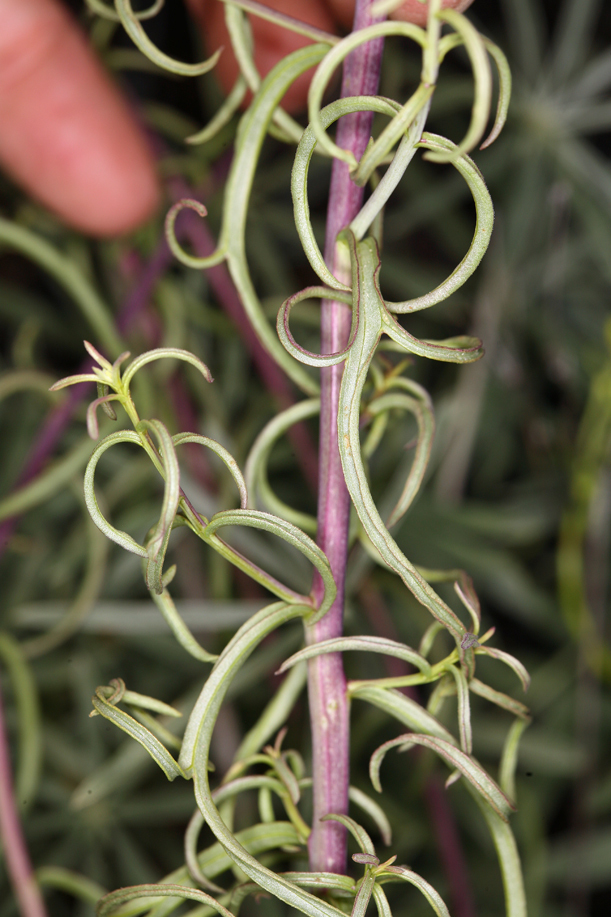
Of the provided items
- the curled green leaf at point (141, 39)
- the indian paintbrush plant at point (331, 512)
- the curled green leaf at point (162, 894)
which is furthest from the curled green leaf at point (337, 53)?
the curled green leaf at point (162, 894)

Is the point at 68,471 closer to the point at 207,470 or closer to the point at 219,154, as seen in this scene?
the point at 207,470

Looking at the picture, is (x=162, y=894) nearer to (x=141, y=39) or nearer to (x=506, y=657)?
(x=506, y=657)

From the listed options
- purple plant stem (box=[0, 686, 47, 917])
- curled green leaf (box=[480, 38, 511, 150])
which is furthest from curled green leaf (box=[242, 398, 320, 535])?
purple plant stem (box=[0, 686, 47, 917])

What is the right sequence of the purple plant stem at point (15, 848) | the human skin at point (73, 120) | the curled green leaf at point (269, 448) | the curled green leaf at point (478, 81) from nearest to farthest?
the curled green leaf at point (478, 81) < the curled green leaf at point (269, 448) < the purple plant stem at point (15, 848) < the human skin at point (73, 120)

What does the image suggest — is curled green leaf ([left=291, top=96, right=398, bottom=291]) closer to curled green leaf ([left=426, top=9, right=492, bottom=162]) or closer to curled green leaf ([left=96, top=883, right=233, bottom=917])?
curled green leaf ([left=426, top=9, right=492, bottom=162])

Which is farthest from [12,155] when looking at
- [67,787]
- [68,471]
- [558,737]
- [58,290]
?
[558,737]

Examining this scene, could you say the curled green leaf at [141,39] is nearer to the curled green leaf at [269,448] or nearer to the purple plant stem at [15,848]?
the curled green leaf at [269,448]
